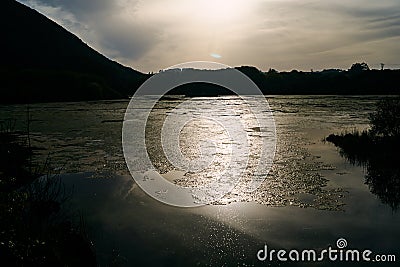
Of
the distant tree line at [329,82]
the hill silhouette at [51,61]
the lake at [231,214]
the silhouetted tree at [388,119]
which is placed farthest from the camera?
the distant tree line at [329,82]

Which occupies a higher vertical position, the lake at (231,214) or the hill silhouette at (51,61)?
the hill silhouette at (51,61)

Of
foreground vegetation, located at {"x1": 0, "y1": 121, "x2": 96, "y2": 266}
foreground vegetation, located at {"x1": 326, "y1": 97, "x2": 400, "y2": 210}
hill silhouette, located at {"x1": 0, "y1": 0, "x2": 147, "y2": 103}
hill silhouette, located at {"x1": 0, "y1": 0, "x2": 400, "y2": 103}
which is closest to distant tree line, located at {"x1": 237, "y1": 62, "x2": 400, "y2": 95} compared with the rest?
hill silhouette, located at {"x1": 0, "y1": 0, "x2": 400, "y2": 103}

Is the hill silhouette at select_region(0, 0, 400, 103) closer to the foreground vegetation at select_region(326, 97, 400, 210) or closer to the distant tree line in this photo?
the distant tree line

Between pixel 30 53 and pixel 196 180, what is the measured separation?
102479 millimetres

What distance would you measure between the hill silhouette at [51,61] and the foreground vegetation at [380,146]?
62447 mm

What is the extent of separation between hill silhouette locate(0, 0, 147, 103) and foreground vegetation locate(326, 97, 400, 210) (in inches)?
2459

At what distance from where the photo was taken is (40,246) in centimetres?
570

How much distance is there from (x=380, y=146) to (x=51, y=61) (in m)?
101

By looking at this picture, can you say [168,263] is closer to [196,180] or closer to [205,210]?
[205,210]

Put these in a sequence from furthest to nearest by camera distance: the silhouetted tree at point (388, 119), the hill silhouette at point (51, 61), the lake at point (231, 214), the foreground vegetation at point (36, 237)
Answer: the hill silhouette at point (51, 61), the silhouetted tree at point (388, 119), the lake at point (231, 214), the foreground vegetation at point (36, 237)

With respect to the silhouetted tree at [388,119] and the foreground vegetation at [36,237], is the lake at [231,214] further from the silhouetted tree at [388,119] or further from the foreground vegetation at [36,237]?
the silhouetted tree at [388,119]

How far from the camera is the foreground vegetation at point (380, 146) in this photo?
13680 millimetres

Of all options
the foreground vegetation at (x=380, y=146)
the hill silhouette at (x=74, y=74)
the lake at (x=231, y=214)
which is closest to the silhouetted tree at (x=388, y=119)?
the foreground vegetation at (x=380, y=146)

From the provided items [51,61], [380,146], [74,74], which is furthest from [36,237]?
[51,61]
